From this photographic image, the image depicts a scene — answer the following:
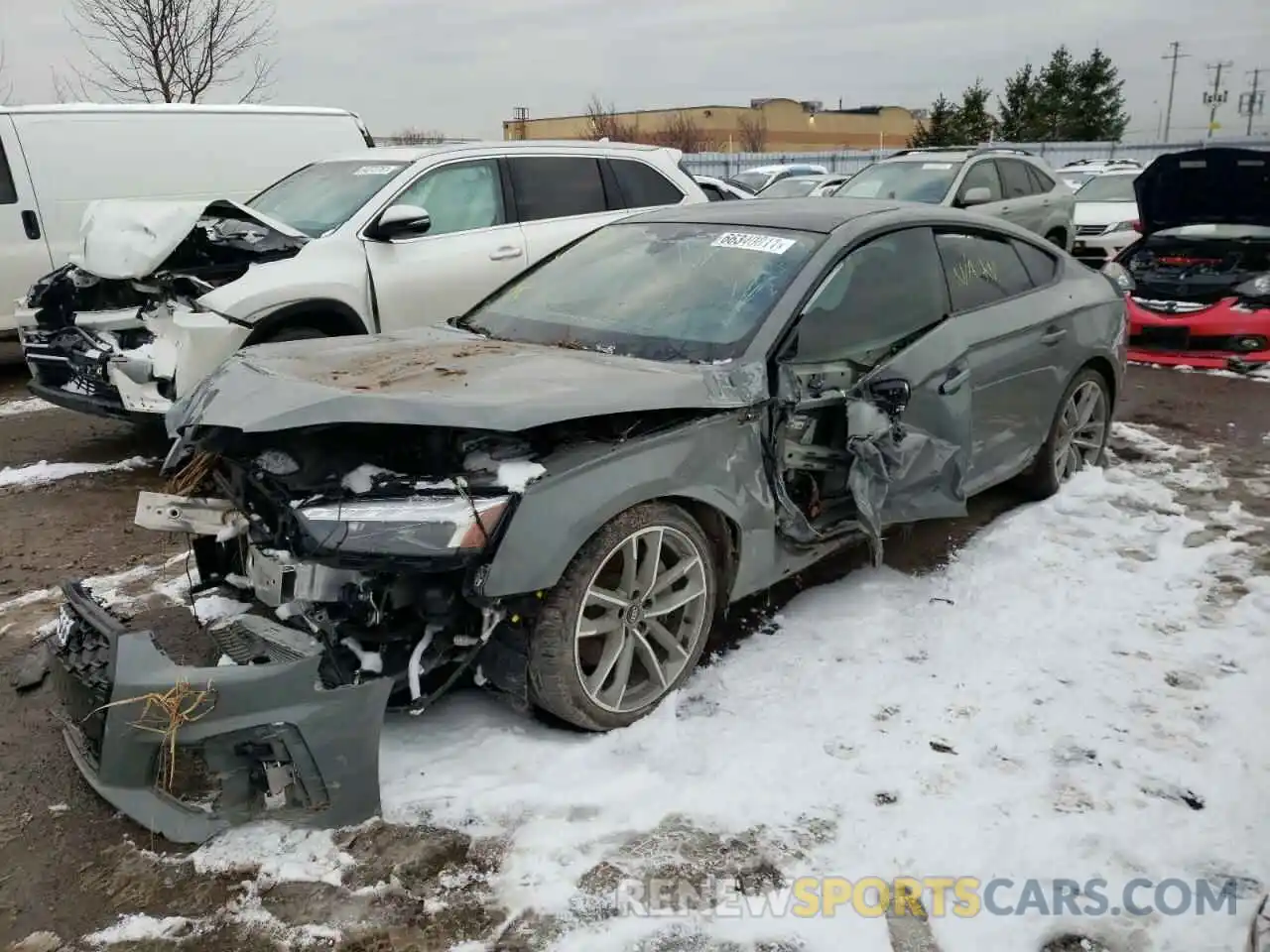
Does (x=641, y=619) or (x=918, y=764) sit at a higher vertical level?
(x=641, y=619)

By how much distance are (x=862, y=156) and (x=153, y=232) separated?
32.7 metres

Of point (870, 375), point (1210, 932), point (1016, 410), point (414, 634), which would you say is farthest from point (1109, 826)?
point (1016, 410)

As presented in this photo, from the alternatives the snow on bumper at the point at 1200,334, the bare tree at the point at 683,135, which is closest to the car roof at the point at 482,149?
the snow on bumper at the point at 1200,334

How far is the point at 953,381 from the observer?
12.6ft

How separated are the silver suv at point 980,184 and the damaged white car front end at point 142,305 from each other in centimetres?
695

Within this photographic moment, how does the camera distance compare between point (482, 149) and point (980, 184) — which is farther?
point (980, 184)

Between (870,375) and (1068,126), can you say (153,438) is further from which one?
(1068,126)

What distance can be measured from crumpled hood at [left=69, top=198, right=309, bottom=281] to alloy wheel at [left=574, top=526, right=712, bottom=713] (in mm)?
3585

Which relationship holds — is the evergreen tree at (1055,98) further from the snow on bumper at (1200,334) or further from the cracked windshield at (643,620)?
the cracked windshield at (643,620)

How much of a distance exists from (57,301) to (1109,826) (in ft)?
20.6

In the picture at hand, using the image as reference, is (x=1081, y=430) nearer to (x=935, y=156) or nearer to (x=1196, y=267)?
(x=1196, y=267)

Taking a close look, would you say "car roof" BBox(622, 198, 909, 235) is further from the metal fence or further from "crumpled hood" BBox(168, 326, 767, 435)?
the metal fence

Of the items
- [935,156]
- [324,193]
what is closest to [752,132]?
[935,156]

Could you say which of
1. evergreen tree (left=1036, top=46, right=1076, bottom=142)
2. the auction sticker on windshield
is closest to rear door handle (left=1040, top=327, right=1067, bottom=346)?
the auction sticker on windshield
